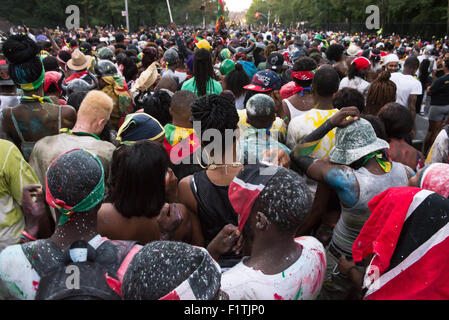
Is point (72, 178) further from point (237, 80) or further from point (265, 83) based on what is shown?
point (237, 80)

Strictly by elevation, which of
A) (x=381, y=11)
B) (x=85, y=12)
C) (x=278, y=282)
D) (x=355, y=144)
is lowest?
(x=278, y=282)

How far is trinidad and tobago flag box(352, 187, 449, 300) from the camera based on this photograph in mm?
1709

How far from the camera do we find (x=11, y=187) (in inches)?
93.4

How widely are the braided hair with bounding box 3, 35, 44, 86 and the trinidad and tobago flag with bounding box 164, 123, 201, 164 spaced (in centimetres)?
140

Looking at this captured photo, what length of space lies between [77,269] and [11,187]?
119 cm

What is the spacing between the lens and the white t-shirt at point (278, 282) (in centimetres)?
167

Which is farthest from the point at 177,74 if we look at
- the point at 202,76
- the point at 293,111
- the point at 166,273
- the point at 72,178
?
the point at 166,273

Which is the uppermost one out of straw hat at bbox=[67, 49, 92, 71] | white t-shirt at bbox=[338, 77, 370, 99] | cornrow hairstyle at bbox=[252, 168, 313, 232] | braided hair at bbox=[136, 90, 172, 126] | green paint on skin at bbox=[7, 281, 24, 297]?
straw hat at bbox=[67, 49, 92, 71]

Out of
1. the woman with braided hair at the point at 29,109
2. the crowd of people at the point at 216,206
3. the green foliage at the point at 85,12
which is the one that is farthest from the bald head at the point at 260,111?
the green foliage at the point at 85,12

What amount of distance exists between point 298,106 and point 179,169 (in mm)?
1841

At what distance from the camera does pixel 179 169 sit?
3.31 meters

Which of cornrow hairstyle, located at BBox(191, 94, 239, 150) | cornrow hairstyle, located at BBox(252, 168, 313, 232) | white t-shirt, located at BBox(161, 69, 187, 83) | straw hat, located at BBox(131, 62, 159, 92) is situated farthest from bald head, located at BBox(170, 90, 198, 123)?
white t-shirt, located at BBox(161, 69, 187, 83)

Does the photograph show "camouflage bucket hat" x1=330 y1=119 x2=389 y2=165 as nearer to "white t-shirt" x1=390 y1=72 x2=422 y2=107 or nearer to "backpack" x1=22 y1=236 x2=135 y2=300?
"backpack" x1=22 y1=236 x2=135 y2=300
